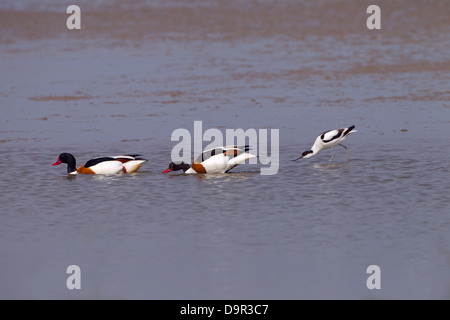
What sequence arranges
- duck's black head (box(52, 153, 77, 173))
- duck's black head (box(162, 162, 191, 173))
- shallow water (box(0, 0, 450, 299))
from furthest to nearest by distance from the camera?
duck's black head (box(52, 153, 77, 173)) → duck's black head (box(162, 162, 191, 173)) → shallow water (box(0, 0, 450, 299))

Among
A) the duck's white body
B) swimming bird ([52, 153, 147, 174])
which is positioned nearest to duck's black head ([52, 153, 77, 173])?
swimming bird ([52, 153, 147, 174])

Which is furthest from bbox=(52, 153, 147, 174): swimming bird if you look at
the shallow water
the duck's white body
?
the duck's white body

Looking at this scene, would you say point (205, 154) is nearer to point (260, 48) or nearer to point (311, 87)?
point (311, 87)

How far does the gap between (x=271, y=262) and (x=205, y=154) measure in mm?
5539

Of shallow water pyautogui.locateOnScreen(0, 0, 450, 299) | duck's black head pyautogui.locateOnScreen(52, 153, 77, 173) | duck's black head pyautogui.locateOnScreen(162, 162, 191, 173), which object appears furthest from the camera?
duck's black head pyautogui.locateOnScreen(52, 153, 77, 173)

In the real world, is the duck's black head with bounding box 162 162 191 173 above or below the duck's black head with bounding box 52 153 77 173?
below

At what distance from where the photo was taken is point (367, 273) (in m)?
8.24

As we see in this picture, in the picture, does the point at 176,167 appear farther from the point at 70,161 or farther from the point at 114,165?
the point at 70,161

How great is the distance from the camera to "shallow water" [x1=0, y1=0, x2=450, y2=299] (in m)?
8.45

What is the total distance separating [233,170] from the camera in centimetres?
1445

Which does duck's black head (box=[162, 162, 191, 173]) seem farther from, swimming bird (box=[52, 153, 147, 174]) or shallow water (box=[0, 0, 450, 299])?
swimming bird (box=[52, 153, 147, 174])

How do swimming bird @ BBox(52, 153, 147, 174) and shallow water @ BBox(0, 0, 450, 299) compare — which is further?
swimming bird @ BBox(52, 153, 147, 174)
